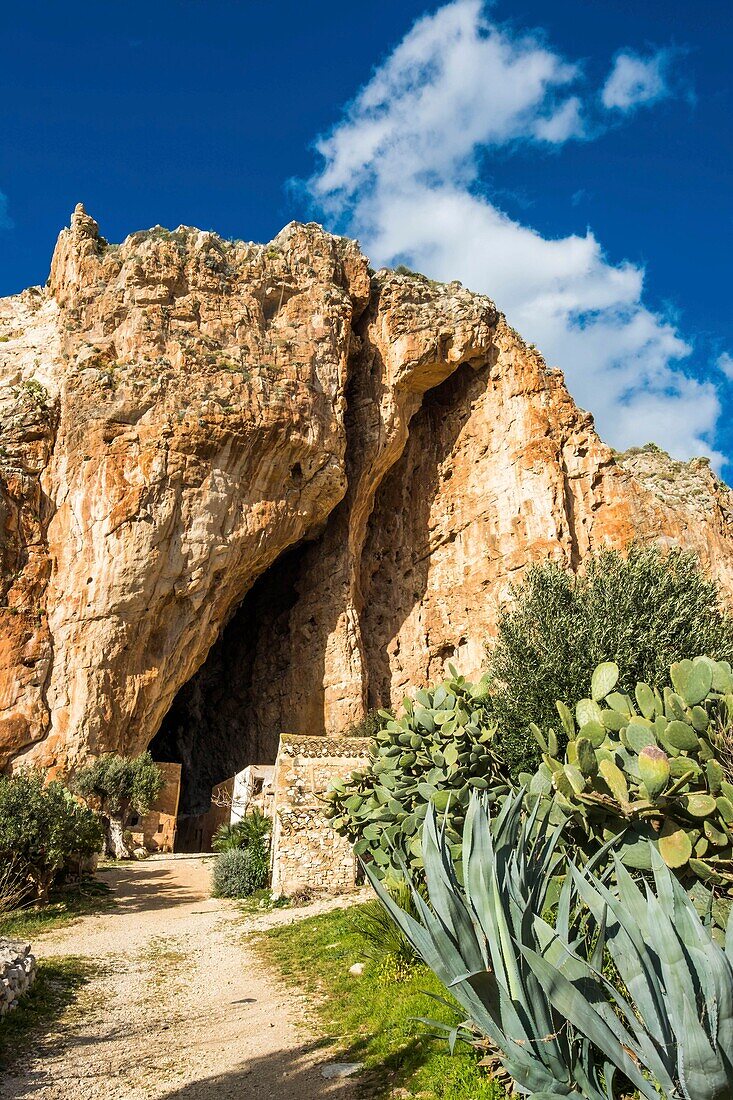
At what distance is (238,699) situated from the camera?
30.9 meters

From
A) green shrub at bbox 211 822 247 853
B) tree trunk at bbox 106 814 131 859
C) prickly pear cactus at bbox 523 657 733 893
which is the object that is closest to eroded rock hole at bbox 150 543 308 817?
tree trunk at bbox 106 814 131 859

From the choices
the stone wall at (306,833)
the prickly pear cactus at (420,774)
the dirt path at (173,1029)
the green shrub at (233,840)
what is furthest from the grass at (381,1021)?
the green shrub at (233,840)

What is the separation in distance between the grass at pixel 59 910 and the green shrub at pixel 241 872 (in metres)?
2.08

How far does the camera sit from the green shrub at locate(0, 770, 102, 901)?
1080cm

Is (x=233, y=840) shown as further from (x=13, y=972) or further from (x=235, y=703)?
(x=235, y=703)

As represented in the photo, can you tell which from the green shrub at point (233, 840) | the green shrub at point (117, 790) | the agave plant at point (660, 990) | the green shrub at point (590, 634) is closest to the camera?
the agave plant at point (660, 990)

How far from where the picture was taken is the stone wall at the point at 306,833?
40.4ft

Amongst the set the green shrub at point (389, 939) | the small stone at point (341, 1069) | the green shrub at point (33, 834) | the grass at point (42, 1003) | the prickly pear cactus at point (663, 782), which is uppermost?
the prickly pear cactus at point (663, 782)

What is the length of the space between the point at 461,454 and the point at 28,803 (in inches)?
930

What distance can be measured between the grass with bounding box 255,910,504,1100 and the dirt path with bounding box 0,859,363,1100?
22 centimetres

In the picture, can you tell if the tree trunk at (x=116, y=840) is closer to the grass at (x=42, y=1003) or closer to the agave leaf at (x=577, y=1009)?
the grass at (x=42, y=1003)

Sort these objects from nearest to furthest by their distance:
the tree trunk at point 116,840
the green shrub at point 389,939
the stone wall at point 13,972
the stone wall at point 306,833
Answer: the stone wall at point 13,972, the green shrub at point 389,939, the stone wall at point 306,833, the tree trunk at point 116,840

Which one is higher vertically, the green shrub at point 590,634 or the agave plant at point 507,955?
the green shrub at point 590,634

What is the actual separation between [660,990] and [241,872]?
1226cm
